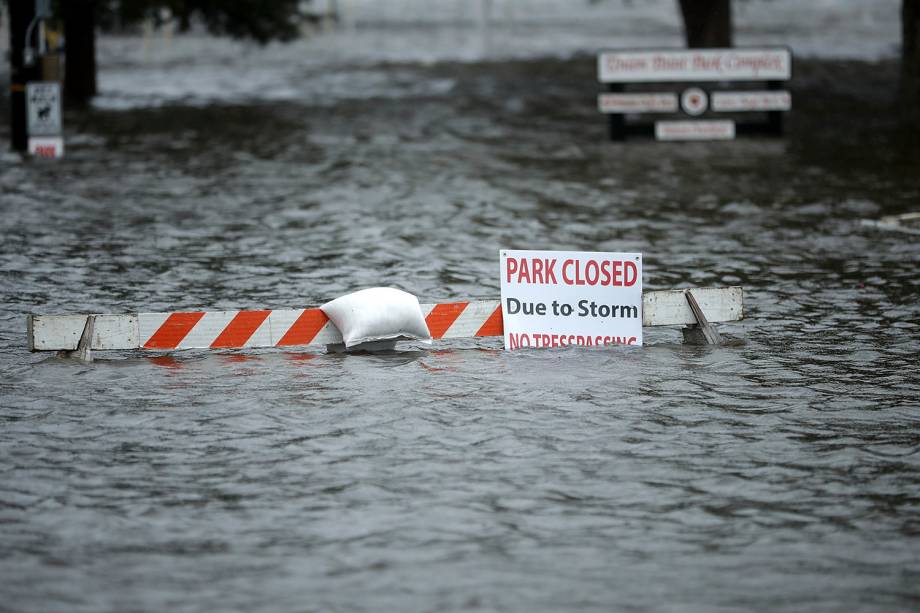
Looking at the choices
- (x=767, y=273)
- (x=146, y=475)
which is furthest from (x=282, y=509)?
(x=767, y=273)

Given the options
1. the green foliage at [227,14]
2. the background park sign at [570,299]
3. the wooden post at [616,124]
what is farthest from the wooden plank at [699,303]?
the green foliage at [227,14]

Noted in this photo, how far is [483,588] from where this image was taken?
662cm

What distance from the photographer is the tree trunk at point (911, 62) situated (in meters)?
28.4

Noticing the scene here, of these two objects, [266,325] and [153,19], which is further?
[153,19]

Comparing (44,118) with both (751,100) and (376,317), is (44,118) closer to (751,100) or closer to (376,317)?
(751,100)

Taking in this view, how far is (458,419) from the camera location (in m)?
9.63

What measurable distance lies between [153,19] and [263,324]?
22.8 m

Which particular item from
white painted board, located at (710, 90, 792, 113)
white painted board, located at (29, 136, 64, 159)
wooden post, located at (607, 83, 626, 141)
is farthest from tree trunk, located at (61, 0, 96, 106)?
white painted board, located at (710, 90, 792, 113)

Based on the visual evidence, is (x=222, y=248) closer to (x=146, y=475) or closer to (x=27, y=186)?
(x=27, y=186)

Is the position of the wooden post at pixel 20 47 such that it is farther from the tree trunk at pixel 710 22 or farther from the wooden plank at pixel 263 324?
the tree trunk at pixel 710 22

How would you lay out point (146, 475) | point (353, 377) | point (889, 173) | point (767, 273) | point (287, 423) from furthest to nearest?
point (889, 173), point (767, 273), point (353, 377), point (287, 423), point (146, 475)

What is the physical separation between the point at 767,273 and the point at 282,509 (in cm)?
845

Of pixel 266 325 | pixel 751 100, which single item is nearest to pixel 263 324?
pixel 266 325

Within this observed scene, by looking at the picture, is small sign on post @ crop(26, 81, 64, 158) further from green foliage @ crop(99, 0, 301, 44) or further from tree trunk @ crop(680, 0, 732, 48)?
tree trunk @ crop(680, 0, 732, 48)
